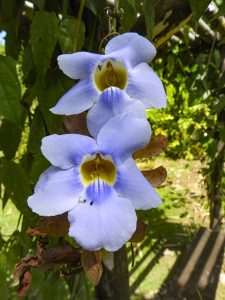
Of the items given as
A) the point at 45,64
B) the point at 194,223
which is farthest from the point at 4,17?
the point at 194,223

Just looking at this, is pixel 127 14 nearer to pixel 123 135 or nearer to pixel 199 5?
pixel 199 5

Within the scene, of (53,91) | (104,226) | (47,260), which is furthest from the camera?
(53,91)

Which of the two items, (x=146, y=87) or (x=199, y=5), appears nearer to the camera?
(x=146, y=87)

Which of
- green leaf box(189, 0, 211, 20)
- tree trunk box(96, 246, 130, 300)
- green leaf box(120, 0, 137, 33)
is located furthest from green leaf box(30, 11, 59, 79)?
tree trunk box(96, 246, 130, 300)

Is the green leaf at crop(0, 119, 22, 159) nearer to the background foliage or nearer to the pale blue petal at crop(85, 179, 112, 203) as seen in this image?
the background foliage

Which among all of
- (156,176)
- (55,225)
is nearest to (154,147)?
(156,176)

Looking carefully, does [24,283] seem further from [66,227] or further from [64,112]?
[64,112]
